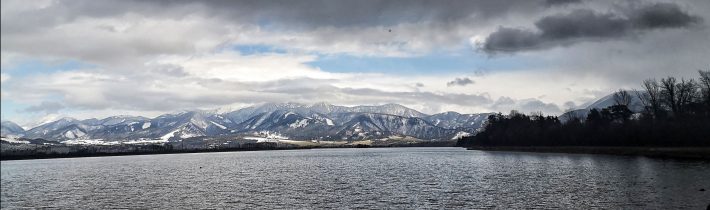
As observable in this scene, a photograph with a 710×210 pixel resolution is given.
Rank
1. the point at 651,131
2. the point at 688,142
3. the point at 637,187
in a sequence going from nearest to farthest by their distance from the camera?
the point at 637,187 < the point at 688,142 < the point at 651,131

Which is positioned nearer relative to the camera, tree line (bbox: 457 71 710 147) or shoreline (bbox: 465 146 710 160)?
shoreline (bbox: 465 146 710 160)

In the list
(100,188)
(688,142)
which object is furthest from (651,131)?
(100,188)

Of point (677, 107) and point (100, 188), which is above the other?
point (677, 107)

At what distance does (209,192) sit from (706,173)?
77.8m

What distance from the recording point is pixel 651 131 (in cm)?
15050

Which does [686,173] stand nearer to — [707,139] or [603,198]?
[603,198]

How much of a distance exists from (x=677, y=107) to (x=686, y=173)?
101421 millimetres

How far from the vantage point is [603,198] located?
191 feet

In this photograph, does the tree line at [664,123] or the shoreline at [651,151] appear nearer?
the shoreline at [651,151]

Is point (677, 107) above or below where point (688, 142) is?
above

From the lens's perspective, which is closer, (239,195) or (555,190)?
(555,190)

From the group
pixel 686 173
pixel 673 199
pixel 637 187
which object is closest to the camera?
pixel 673 199

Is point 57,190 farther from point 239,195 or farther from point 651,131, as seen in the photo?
point 651,131

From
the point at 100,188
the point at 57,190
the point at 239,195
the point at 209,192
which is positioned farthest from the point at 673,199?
the point at 57,190
